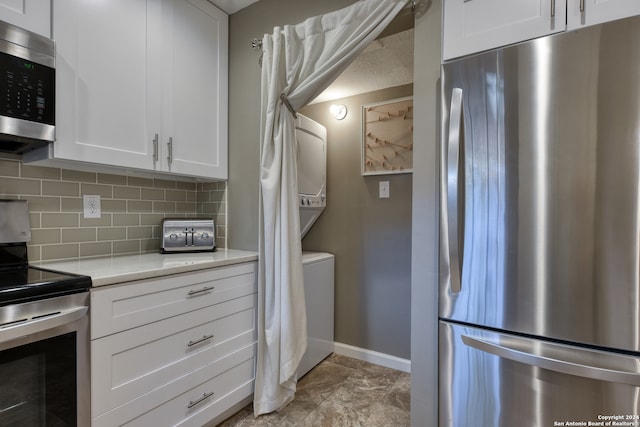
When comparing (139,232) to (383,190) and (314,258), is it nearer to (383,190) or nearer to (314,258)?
(314,258)

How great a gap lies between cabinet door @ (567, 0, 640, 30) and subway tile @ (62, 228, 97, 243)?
2.34 meters

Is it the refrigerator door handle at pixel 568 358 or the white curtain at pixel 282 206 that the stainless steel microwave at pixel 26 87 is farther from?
the refrigerator door handle at pixel 568 358

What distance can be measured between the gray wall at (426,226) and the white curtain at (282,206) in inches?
19.9

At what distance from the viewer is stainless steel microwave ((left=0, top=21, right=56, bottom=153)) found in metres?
1.17

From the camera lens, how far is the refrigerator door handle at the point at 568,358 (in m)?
0.92

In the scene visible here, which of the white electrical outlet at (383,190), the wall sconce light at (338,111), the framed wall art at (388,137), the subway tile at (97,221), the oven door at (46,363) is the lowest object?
the oven door at (46,363)

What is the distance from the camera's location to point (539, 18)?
109cm

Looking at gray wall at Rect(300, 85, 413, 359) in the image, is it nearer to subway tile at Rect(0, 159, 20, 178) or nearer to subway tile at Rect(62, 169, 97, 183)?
subway tile at Rect(62, 169, 97, 183)

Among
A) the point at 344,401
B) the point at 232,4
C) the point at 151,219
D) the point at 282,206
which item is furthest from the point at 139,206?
the point at 344,401

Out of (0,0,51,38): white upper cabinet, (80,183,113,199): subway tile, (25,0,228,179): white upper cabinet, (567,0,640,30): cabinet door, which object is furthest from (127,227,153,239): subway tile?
(567,0,640,30): cabinet door

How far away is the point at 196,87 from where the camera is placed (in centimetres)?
188

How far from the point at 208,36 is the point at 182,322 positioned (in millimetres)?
1730

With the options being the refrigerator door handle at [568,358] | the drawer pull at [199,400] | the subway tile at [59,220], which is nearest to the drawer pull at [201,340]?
the drawer pull at [199,400]

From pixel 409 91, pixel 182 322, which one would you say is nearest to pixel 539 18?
pixel 409 91
